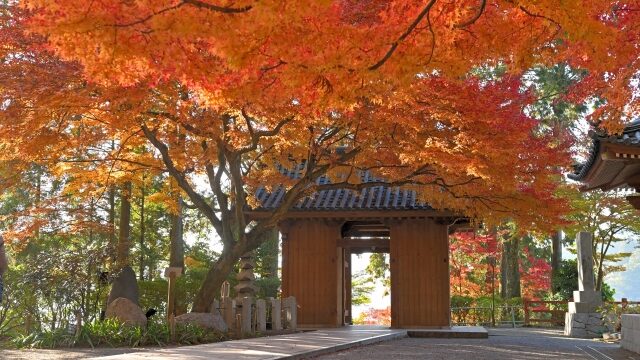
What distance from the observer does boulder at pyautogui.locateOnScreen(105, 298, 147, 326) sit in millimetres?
10695

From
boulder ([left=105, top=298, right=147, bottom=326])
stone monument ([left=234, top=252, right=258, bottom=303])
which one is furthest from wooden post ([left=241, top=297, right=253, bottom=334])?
stone monument ([left=234, top=252, right=258, bottom=303])

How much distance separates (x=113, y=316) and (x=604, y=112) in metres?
8.53

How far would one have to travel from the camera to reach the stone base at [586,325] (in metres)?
15.9

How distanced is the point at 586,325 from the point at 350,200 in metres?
6.88

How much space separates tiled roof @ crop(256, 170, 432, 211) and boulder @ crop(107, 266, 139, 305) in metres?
3.72

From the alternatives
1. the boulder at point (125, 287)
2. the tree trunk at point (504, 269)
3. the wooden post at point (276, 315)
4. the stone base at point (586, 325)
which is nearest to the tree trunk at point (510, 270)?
the tree trunk at point (504, 269)

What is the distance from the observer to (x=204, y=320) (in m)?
11.2

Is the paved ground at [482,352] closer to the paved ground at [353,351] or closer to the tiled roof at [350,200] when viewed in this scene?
the paved ground at [353,351]

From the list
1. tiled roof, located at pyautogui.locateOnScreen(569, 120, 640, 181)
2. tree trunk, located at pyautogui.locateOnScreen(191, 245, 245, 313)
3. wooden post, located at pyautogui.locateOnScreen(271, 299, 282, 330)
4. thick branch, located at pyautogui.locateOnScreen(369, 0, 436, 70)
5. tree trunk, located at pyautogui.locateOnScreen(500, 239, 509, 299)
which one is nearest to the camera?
thick branch, located at pyautogui.locateOnScreen(369, 0, 436, 70)

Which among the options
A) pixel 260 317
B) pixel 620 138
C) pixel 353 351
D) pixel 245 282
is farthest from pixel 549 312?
pixel 620 138

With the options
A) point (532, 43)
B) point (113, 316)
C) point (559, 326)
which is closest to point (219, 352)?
point (113, 316)

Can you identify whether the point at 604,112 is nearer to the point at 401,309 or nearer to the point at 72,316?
the point at 401,309

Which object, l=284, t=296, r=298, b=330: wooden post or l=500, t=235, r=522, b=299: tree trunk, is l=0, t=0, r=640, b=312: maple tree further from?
l=500, t=235, r=522, b=299: tree trunk

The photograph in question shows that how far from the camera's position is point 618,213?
2212 centimetres
